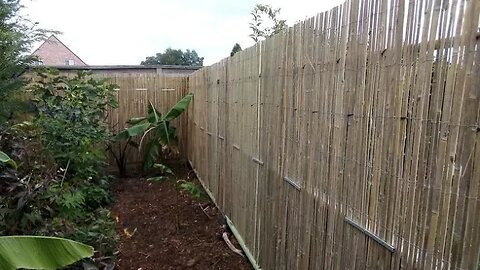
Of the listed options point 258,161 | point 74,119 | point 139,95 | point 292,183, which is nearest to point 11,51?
point 74,119

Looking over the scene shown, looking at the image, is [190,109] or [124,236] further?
[190,109]

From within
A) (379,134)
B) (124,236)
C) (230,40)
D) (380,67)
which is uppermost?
(230,40)

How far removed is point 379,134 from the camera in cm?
169

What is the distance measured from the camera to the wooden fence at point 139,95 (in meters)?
8.67

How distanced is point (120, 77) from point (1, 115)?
127 inches

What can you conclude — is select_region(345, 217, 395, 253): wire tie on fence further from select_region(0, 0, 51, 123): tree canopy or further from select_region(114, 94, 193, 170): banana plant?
select_region(0, 0, 51, 123): tree canopy

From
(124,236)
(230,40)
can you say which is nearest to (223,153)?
(124,236)

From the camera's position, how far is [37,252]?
1723 mm

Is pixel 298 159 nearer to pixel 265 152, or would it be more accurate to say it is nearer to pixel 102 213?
pixel 265 152

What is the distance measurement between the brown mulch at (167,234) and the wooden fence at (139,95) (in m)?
2.03

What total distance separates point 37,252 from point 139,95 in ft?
24.3

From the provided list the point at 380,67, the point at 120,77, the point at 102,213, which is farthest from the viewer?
the point at 120,77

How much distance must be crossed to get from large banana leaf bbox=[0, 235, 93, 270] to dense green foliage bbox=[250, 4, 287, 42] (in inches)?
472

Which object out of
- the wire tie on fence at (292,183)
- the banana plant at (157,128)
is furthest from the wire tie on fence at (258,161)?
the banana plant at (157,128)
